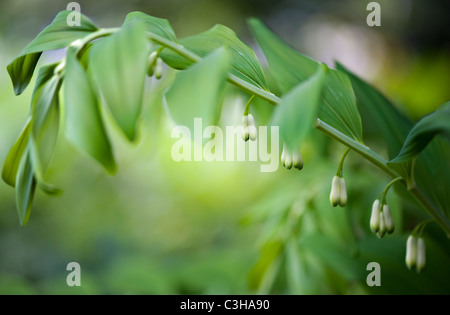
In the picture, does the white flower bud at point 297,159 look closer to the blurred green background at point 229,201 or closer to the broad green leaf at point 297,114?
the broad green leaf at point 297,114

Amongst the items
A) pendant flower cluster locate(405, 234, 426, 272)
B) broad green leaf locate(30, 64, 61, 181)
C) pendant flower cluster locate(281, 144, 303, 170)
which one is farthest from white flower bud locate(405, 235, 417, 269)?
broad green leaf locate(30, 64, 61, 181)

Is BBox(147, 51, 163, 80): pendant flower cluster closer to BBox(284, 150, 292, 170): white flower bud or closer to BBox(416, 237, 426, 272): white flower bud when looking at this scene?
BBox(284, 150, 292, 170): white flower bud

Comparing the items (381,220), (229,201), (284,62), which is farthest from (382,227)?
(229,201)

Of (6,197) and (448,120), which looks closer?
(448,120)

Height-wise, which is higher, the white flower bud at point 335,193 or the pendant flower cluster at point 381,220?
the white flower bud at point 335,193

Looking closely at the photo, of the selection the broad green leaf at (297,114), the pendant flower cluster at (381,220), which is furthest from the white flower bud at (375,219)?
the broad green leaf at (297,114)
